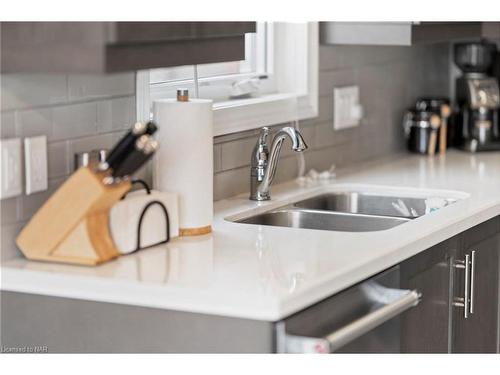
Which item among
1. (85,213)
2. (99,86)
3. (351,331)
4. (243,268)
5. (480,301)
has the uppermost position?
(99,86)

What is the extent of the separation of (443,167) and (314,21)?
70cm

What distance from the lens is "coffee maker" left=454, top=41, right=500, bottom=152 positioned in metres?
3.93

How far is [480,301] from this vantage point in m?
2.90

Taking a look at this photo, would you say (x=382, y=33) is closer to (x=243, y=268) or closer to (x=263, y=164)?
(x=263, y=164)

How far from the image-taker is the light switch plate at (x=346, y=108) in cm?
351

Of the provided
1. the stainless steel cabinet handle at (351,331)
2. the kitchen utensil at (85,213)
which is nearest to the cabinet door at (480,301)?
the stainless steel cabinet handle at (351,331)

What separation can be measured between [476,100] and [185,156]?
1844 mm

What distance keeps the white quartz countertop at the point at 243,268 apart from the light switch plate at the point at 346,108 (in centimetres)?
82

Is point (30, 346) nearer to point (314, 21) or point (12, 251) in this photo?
point (12, 251)

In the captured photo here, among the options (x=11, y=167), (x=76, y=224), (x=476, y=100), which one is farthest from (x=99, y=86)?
(x=476, y=100)

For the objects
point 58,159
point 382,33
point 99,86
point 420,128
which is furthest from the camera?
point 420,128

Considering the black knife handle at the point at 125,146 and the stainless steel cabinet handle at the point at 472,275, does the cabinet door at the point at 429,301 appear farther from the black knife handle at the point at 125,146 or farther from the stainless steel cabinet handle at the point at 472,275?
the black knife handle at the point at 125,146

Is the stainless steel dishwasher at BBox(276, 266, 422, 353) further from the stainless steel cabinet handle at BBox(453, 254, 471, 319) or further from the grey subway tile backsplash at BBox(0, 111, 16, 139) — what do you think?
the grey subway tile backsplash at BBox(0, 111, 16, 139)

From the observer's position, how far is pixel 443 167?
357 centimetres
